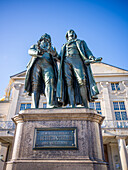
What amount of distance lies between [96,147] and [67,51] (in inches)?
108

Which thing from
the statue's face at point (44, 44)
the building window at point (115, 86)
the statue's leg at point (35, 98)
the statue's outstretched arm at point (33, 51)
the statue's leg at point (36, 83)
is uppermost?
the building window at point (115, 86)

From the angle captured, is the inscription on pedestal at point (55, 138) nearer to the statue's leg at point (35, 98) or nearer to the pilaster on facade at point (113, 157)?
the statue's leg at point (35, 98)

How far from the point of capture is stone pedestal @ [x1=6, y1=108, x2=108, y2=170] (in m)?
2.64

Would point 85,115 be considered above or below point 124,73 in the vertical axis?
below

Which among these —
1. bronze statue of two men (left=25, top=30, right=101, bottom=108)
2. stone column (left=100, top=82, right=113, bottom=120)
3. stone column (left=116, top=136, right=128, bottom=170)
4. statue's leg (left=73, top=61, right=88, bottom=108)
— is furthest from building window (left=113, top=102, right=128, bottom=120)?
statue's leg (left=73, top=61, right=88, bottom=108)

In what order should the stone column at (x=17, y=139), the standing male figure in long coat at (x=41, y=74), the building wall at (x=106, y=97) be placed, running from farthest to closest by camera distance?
1. the building wall at (x=106, y=97)
2. the standing male figure in long coat at (x=41, y=74)
3. the stone column at (x=17, y=139)

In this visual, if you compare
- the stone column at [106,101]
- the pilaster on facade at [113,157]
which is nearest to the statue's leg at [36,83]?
the pilaster on facade at [113,157]

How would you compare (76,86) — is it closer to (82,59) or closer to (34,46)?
(82,59)

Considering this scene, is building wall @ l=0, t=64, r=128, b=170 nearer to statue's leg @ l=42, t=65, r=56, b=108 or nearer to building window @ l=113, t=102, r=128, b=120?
building window @ l=113, t=102, r=128, b=120

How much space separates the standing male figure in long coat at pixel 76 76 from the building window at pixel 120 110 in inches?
598

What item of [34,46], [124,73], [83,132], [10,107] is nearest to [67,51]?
[34,46]

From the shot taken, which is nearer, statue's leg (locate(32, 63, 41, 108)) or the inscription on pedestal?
the inscription on pedestal

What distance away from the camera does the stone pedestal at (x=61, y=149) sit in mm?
2645

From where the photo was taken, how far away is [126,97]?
1906 centimetres
